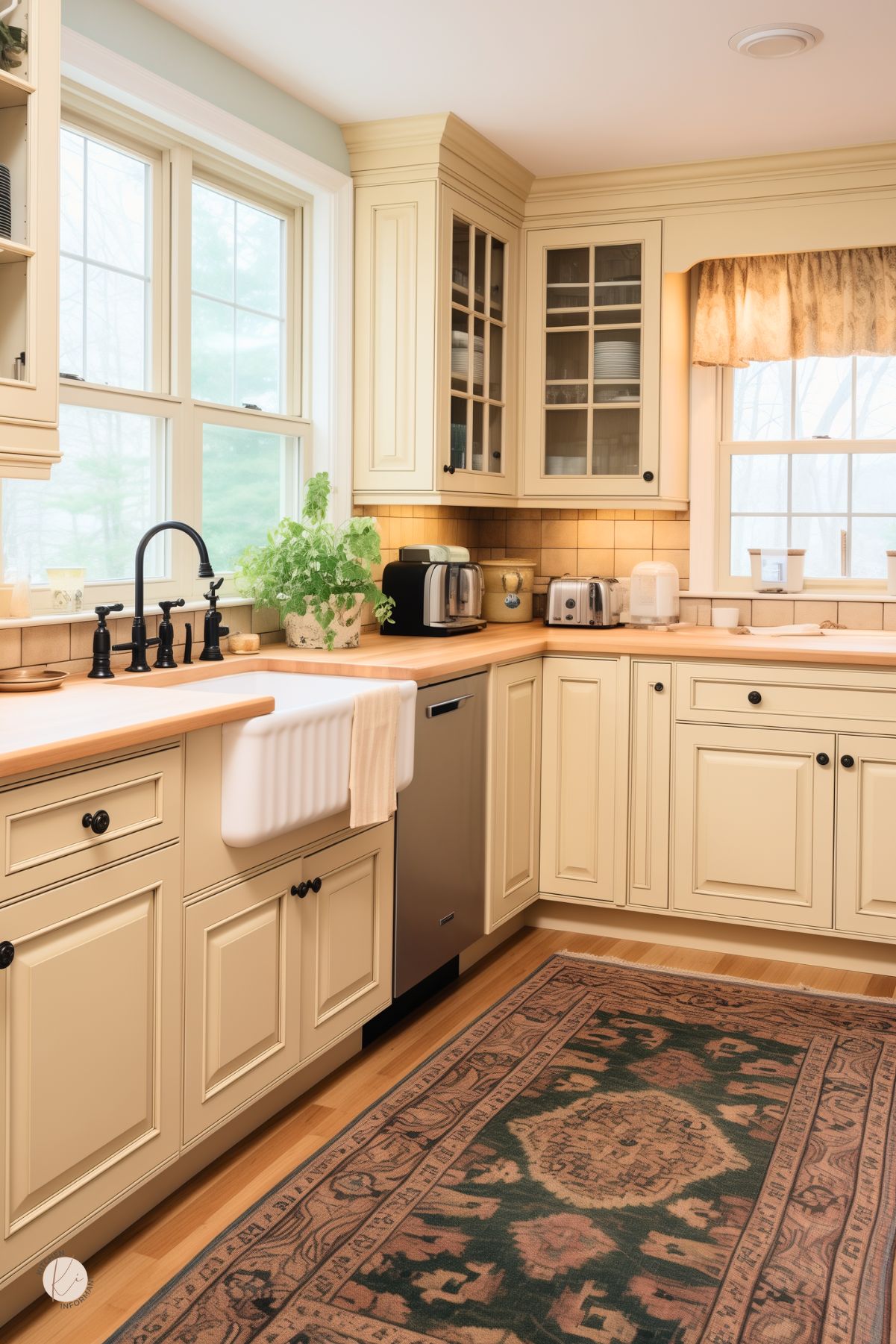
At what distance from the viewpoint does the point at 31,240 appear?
2.15 meters

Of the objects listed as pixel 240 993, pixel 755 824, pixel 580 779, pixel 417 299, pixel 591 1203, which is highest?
pixel 417 299

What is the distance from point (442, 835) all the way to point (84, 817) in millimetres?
1439

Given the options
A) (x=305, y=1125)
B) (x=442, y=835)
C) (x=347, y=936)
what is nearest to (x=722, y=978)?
(x=442, y=835)

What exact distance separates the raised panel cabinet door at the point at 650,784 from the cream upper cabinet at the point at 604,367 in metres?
0.80

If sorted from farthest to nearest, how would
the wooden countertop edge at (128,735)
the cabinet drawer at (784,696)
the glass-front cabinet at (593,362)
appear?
the glass-front cabinet at (593,362) → the cabinet drawer at (784,696) → the wooden countertop edge at (128,735)

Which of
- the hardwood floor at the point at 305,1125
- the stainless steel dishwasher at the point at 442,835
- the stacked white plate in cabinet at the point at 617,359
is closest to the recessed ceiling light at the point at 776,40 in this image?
the stacked white plate in cabinet at the point at 617,359

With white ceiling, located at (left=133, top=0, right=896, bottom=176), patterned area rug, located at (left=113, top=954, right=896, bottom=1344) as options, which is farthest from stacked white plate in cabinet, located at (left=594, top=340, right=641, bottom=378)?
patterned area rug, located at (left=113, top=954, right=896, bottom=1344)

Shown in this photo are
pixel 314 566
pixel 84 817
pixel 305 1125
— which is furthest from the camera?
pixel 314 566

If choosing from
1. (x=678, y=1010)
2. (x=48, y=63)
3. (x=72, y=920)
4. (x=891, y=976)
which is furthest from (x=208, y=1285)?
(x=891, y=976)

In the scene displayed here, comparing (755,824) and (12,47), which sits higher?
(12,47)

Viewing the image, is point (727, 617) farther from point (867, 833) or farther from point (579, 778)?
point (867, 833)

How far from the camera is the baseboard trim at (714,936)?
3650 mm

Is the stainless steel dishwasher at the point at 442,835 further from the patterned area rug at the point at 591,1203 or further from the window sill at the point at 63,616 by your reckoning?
the window sill at the point at 63,616

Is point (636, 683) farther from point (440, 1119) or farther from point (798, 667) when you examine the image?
point (440, 1119)
